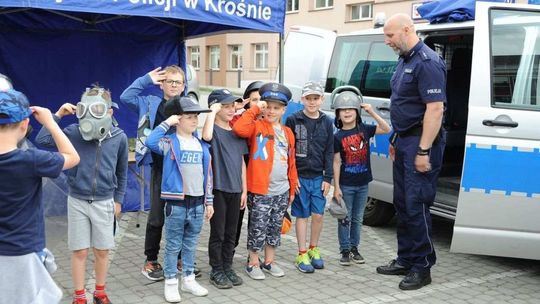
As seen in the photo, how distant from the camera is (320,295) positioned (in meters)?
4.08

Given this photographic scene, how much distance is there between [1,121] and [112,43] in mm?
3648

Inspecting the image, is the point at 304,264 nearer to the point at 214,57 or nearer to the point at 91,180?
the point at 91,180

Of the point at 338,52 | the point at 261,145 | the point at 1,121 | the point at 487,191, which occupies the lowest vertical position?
the point at 487,191

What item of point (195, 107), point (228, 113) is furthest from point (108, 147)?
point (228, 113)

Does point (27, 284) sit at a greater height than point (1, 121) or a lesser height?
lesser

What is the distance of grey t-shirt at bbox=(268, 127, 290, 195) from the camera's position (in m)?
4.23

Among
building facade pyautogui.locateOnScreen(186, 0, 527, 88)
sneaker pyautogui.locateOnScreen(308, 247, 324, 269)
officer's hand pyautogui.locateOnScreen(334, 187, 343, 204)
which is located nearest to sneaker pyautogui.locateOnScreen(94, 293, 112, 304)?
sneaker pyautogui.locateOnScreen(308, 247, 324, 269)

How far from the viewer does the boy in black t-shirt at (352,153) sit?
4578 mm

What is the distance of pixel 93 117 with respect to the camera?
3.44 m

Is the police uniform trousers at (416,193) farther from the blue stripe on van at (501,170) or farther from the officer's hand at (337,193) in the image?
the officer's hand at (337,193)

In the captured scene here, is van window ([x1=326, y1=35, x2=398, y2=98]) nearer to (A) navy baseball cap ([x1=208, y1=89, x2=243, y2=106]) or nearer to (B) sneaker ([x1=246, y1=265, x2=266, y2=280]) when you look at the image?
(A) navy baseball cap ([x1=208, y1=89, x2=243, y2=106])

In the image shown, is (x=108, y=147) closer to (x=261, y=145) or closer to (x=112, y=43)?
(x=261, y=145)

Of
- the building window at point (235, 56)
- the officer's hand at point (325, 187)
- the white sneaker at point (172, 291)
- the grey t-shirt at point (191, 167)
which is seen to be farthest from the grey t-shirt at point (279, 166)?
the building window at point (235, 56)

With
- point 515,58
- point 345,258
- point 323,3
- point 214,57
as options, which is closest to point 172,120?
point 345,258
